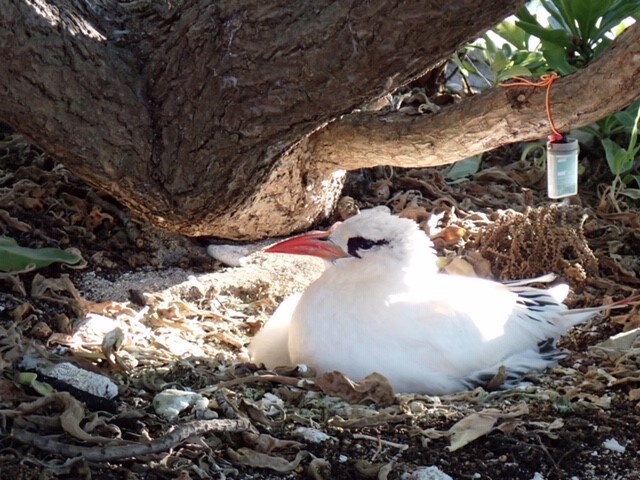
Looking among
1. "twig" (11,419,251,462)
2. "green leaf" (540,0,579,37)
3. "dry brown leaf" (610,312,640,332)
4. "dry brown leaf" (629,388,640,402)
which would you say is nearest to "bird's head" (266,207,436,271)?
"dry brown leaf" (610,312,640,332)

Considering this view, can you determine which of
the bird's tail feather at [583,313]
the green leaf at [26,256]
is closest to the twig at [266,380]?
the green leaf at [26,256]

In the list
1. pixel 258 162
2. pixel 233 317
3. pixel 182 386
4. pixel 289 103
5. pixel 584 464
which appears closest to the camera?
pixel 584 464

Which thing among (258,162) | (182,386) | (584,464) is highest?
(258,162)

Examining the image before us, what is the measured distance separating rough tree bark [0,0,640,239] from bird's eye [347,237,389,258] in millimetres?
361

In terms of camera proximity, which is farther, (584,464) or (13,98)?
(13,98)

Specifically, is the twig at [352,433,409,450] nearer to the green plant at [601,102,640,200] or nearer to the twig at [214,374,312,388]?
the twig at [214,374,312,388]

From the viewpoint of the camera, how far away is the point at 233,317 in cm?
389

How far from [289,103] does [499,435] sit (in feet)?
3.85

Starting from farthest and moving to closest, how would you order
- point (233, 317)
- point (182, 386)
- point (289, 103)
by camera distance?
point (233, 317), point (289, 103), point (182, 386)

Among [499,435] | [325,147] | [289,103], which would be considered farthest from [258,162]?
[499,435]

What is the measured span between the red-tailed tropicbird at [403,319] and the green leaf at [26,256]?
701mm

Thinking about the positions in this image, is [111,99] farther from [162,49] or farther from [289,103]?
[289,103]

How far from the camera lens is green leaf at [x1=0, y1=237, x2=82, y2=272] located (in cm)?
348

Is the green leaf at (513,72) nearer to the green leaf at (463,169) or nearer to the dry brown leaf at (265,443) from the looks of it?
the green leaf at (463,169)
